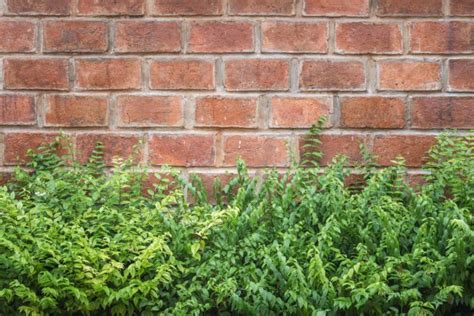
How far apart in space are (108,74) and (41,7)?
0.34m

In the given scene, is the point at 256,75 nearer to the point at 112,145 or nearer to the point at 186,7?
the point at 186,7

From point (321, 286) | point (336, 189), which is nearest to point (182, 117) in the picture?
point (336, 189)

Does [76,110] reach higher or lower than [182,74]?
lower

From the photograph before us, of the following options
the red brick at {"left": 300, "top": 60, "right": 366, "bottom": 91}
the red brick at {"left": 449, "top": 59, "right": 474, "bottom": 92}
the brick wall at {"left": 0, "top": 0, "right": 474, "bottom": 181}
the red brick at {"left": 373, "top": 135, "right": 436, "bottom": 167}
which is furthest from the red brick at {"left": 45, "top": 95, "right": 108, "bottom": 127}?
the red brick at {"left": 449, "top": 59, "right": 474, "bottom": 92}

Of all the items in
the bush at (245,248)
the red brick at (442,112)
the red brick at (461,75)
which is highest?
the red brick at (461,75)

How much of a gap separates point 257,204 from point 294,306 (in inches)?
18.3

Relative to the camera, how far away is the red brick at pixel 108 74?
2744 mm

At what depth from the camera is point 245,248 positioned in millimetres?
2334

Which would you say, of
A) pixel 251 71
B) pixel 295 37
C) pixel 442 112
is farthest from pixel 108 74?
pixel 442 112

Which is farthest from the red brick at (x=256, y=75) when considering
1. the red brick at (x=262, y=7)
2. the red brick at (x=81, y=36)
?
the red brick at (x=81, y=36)

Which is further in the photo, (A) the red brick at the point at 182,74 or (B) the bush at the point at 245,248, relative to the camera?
(A) the red brick at the point at 182,74

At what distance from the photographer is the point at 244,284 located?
2.25 m

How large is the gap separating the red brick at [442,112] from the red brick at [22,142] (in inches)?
50.9

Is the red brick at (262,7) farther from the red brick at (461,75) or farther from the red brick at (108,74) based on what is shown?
the red brick at (461,75)
